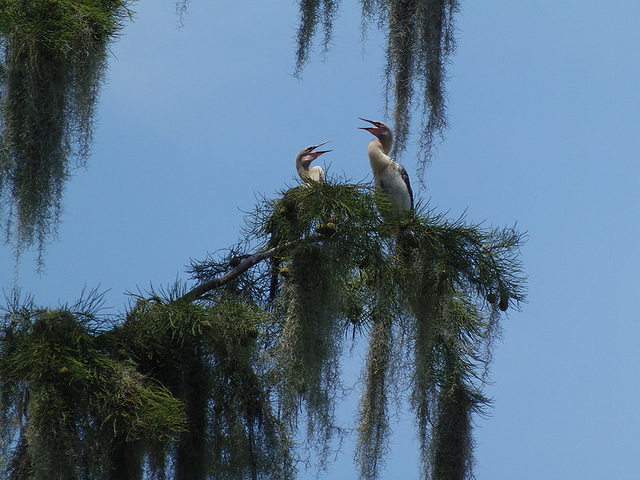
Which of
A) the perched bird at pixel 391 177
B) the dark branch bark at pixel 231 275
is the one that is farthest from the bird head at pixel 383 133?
the dark branch bark at pixel 231 275

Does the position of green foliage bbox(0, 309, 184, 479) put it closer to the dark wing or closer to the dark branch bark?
the dark branch bark

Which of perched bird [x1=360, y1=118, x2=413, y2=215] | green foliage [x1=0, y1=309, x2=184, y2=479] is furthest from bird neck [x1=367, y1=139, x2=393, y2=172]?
green foliage [x1=0, y1=309, x2=184, y2=479]

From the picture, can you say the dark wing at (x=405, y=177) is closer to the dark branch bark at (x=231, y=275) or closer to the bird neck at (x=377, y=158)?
the bird neck at (x=377, y=158)

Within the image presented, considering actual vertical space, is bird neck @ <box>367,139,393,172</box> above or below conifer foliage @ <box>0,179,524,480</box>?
above

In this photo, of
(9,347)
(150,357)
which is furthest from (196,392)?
(9,347)

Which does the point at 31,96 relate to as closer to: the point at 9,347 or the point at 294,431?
the point at 9,347

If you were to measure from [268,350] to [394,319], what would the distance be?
1.78 ft

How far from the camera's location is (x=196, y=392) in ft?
13.7

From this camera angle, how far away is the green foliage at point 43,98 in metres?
4.49

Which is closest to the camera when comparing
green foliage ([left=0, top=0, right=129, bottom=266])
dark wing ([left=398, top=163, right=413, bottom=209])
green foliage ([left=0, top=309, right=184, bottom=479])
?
green foliage ([left=0, top=309, right=184, bottom=479])

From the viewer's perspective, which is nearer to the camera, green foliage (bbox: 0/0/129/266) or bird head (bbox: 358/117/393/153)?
green foliage (bbox: 0/0/129/266)

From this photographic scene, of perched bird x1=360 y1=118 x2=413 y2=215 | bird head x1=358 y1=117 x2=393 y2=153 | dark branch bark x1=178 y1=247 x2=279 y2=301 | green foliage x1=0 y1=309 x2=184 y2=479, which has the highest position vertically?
bird head x1=358 y1=117 x2=393 y2=153

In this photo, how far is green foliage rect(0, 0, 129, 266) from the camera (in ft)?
14.7

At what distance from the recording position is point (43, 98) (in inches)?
179
